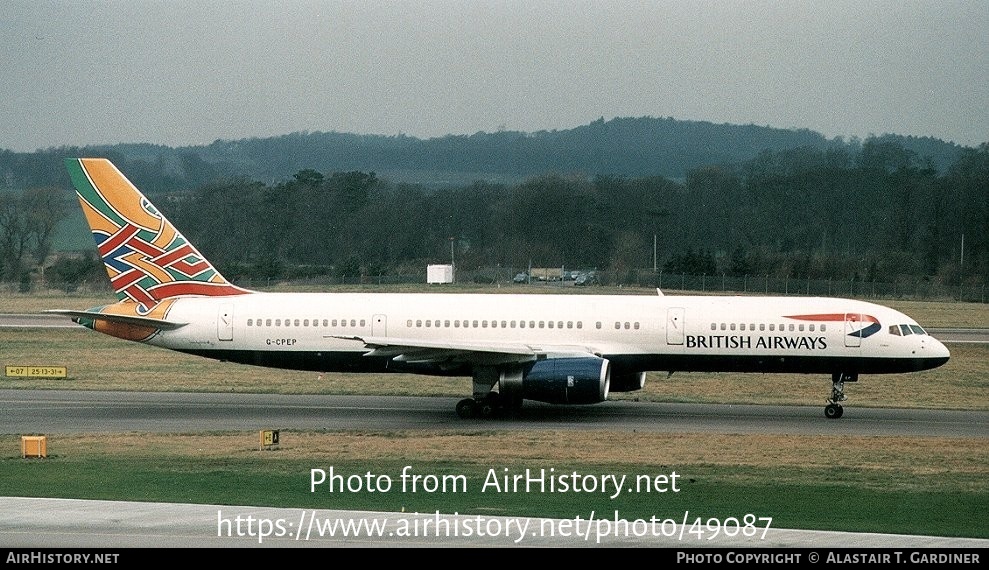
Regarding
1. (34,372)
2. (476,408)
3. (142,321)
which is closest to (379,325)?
(476,408)

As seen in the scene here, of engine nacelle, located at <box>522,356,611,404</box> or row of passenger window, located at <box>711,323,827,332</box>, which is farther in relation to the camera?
row of passenger window, located at <box>711,323,827,332</box>

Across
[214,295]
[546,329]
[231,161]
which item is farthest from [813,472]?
[231,161]

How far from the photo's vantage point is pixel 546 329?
121 feet

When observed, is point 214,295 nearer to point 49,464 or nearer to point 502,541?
point 49,464

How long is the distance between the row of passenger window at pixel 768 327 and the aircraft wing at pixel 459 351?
380 cm

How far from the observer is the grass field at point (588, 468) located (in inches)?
874

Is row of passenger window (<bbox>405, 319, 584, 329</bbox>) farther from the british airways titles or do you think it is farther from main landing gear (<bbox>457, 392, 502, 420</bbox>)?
the british airways titles

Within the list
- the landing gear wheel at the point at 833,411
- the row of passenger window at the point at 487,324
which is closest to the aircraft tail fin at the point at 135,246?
the row of passenger window at the point at 487,324

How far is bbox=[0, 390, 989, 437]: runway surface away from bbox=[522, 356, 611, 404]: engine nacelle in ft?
2.50

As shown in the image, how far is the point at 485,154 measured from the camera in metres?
173

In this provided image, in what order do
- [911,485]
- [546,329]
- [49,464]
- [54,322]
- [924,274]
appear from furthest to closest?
[924,274] → [54,322] → [546,329] → [49,464] → [911,485]

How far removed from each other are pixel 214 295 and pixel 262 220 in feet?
289

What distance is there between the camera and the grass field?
72.8 ft

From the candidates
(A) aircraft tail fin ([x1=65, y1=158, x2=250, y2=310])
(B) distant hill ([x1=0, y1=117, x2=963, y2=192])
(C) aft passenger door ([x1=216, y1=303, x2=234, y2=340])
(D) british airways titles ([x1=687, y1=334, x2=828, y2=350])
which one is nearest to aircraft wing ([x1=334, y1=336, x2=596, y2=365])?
(D) british airways titles ([x1=687, y1=334, x2=828, y2=350])
